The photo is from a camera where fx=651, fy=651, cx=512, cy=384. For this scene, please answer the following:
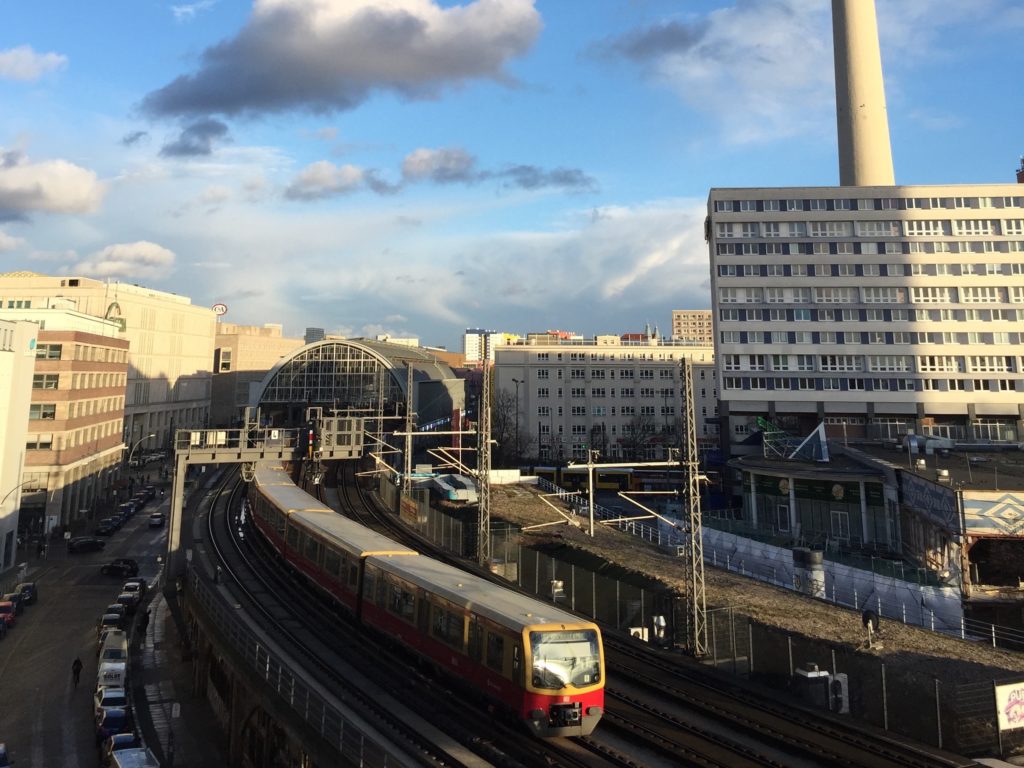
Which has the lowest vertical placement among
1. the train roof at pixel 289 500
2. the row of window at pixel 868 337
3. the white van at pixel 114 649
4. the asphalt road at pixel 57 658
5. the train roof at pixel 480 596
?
the asphalt road at pixel 57 658

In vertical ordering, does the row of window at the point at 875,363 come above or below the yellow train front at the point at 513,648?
above

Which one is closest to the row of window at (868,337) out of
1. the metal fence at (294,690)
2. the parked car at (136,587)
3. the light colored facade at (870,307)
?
the light colored facade at (870,307)

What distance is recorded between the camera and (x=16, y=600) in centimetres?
4062

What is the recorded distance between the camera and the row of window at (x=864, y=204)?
70.3 metres

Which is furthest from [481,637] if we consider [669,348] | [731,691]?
[669,348]

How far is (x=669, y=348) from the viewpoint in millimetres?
103625

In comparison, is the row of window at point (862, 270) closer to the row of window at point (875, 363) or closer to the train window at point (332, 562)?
the row of window at point (875, 363)

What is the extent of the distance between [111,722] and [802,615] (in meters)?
27.8

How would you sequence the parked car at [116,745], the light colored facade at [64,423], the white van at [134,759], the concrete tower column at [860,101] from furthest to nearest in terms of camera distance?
the concrete tower column at [860,101], the light colored facade at [64,423], the parked car at [116,745], the white van at [134,759]

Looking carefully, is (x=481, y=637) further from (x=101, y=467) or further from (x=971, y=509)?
(x=101, y=467)

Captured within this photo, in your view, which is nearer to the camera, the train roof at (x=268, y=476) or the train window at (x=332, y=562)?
the train window at (x=332, y=562)

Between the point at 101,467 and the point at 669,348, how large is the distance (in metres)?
79.0

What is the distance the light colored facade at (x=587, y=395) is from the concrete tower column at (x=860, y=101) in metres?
34.4

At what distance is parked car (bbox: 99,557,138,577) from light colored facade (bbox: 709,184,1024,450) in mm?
57672
